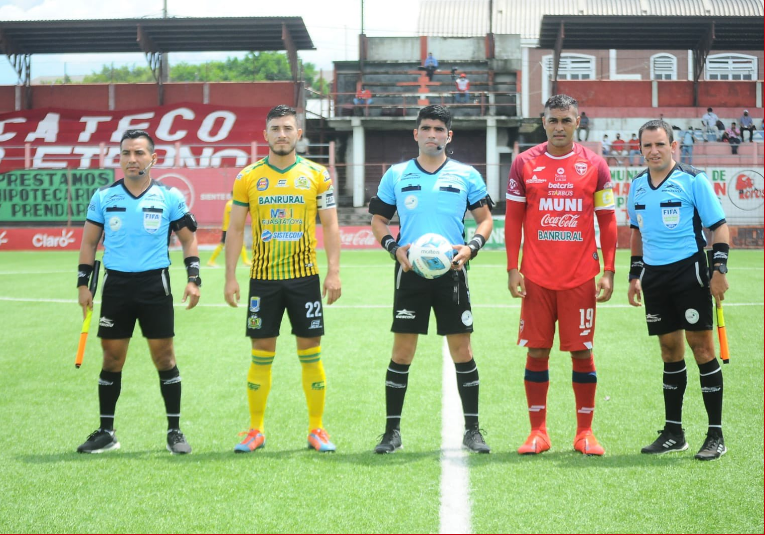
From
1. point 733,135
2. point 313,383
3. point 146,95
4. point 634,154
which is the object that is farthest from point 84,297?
point 146,95

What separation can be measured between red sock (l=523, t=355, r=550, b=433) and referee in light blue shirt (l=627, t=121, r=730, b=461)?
0.76 metres

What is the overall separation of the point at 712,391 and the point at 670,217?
4.14 ft

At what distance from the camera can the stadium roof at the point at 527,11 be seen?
46.6 m

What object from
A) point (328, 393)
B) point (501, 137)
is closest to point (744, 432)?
point (328, 393)

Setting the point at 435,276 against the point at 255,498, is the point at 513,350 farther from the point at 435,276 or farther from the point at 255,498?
the point at 255,498

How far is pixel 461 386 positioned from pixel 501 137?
3110 cm

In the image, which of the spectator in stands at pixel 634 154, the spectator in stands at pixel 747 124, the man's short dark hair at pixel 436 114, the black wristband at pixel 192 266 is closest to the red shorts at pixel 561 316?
the man's short dark hair at pixel 436 114

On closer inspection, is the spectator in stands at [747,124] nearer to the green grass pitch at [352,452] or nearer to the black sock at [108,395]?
the green grass pitch at [352,452]

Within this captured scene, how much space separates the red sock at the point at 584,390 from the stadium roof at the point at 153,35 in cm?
3251

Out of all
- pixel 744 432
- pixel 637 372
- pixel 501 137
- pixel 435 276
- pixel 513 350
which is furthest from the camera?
pixel 501 137

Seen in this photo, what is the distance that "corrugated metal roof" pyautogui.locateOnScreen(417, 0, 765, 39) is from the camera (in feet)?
153

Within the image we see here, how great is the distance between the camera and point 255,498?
4492 mm

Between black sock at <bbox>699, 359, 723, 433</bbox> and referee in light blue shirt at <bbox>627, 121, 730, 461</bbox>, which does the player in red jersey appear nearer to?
referee in light blue shirt at <bbox>627, 121, 730, 461</bbox>

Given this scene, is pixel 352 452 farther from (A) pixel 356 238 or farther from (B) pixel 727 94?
(B) pixel 727 94
